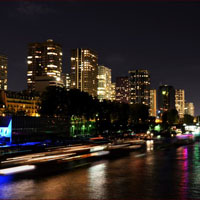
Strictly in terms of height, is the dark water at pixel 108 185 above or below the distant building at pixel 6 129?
below

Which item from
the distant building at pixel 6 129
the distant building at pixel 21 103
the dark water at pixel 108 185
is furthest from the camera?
the distant building at pixel 21 103

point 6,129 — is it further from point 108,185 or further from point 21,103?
point 21,103

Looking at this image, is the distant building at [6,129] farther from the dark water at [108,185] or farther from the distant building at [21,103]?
the distant building at [21,103]

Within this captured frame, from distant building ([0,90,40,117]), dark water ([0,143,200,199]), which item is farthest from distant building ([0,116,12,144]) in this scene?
distant building ([0,90,40,117])

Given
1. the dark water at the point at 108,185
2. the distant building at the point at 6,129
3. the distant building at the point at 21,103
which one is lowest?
the dark water at the point at 108,185

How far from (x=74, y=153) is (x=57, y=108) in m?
57.6

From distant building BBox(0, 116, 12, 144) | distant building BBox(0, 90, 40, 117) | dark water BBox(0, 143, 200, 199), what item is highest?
distant building BBox(0, 90, 40, 117)

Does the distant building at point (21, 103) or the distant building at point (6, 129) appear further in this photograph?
the distant building at point (21, 103)

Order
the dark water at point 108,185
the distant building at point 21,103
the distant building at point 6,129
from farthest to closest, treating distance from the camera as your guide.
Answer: the distant building at point 21,103
the distant building at point 6,129
the dark water at point 108,185

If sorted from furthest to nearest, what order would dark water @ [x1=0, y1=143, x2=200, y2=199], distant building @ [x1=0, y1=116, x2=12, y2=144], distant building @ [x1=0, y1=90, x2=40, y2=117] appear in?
distant building @ [x1=0, y1=90, x2=40, y2=117]
distant building @ [x1=0, y1=116, x2=12, y2=144]
dark water @ [x1=0, y1=143, x2=200, y2=199]

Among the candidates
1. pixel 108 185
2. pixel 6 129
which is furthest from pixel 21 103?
pixel 108 185

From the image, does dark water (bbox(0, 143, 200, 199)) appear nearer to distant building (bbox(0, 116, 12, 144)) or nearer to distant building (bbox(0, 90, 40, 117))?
distant building (bbox(0, 116, 12, 144))

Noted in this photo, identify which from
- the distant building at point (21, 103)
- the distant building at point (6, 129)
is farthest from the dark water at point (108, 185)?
the distant building at point (21, 103)

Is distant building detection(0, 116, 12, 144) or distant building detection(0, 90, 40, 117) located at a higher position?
distant building detection(0, 90, 40, 117)
